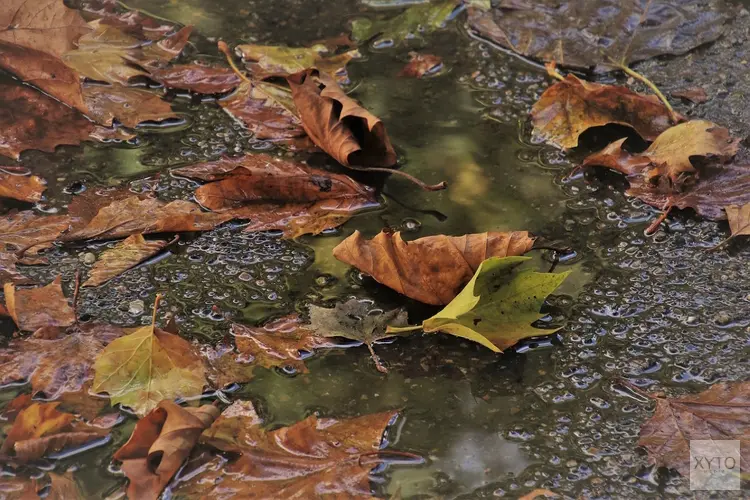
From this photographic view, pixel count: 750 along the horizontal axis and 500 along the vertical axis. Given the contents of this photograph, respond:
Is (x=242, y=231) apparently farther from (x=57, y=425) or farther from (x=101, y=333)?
(x=57, y=425)

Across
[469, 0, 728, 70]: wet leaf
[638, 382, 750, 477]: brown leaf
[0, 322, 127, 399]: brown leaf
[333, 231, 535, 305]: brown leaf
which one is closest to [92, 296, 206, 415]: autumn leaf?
[0, 322, 127, 399]: brown leaf

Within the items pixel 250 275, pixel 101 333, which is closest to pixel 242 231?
pixel 250 275

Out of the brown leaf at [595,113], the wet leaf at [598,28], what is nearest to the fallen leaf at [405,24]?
the wet leaf at [598,28]

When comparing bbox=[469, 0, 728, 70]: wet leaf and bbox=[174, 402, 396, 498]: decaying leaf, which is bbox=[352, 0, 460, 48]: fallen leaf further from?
bbox=[174, 402, 396, 498]: decaying leaf

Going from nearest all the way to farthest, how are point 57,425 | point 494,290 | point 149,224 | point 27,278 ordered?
point 57,425, point 494,290, point 27,278, point 149,224

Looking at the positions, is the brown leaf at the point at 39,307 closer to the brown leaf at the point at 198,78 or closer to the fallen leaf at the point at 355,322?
the fallen leaf at the point at 355,322

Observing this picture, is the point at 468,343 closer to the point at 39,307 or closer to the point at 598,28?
the point at 39,307
